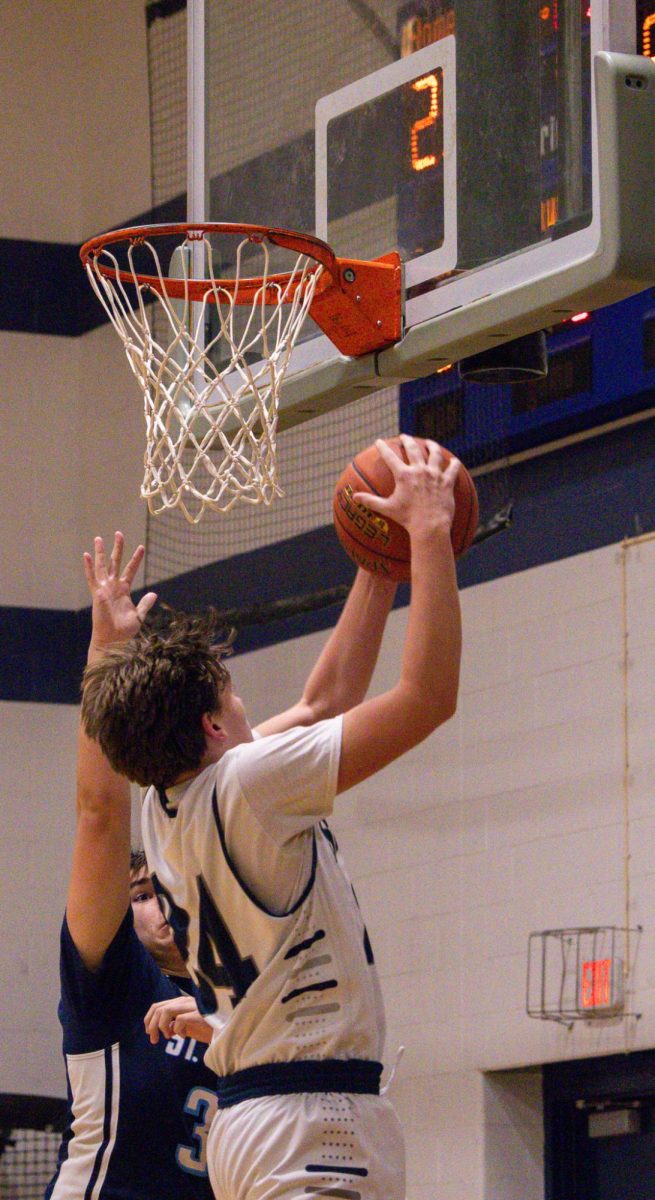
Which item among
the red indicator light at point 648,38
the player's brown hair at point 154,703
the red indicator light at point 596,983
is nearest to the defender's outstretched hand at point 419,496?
the player's brown hair at point 154,703

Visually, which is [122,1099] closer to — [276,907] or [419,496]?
[276,907]

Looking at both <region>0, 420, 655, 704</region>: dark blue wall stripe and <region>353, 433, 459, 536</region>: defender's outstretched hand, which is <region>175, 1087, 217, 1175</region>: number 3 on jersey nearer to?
<region>353, 433, 459, 536</region>: defender's outstretched hand

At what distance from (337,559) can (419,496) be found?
5.71 m

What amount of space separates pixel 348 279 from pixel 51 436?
581 cm

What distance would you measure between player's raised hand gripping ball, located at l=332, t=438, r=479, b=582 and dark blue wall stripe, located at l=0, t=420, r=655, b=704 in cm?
380

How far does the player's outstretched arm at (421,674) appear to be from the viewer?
10.1 feet

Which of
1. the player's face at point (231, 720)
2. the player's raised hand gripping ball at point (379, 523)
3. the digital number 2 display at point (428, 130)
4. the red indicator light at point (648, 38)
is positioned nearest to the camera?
the player's face at point (231, 720)

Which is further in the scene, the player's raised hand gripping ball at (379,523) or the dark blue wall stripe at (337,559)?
the dark blue wall stripe at (337,559)

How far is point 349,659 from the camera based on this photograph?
151 inches

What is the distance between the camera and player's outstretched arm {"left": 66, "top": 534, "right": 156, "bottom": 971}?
3738 millimetres

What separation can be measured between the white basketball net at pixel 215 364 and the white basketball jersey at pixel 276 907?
4.69 feet

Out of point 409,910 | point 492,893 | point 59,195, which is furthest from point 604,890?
point 59,195

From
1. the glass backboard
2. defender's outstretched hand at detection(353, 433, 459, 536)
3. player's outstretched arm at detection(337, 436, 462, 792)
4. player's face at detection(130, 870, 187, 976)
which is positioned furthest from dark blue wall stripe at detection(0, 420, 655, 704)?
player's outstretched arm at detection(337, 436, 462, 792)

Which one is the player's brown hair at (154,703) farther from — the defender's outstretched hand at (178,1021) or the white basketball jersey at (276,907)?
the defender's outstretched hand at (178,1021)
